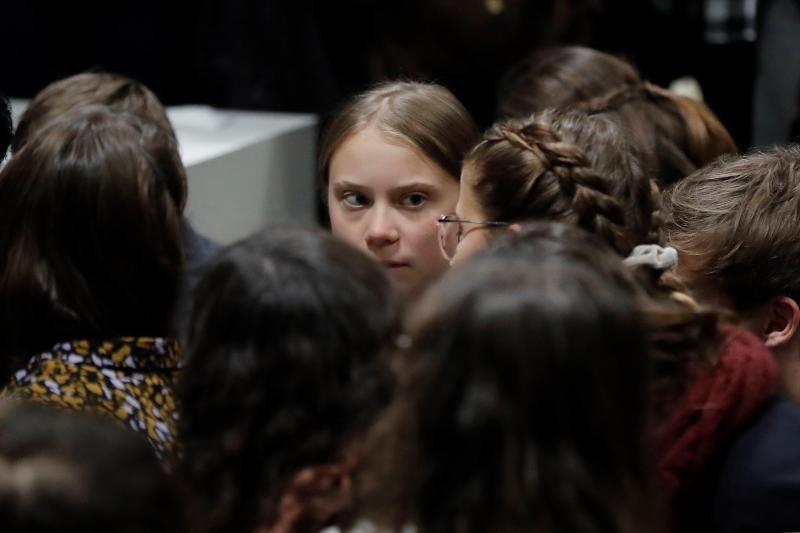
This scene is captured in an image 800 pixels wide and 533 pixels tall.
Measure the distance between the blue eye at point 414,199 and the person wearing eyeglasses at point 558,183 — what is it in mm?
383

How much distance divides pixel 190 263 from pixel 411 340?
0.97m

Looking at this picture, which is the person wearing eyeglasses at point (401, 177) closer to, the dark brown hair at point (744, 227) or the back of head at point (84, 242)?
the dark brown hair at point (744, 227)

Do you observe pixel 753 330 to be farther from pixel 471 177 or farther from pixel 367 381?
pixel 367 381

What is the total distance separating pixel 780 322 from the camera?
6.20ft

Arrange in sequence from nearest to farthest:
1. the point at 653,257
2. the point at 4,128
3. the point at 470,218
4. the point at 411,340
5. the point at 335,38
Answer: the point at 411,340, the point at 653,257, the point at 470,218, the point at 4,128, the point at 335,38

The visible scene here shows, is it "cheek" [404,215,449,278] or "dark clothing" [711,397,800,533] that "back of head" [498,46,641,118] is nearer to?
"cheek" [404,215,449,278]

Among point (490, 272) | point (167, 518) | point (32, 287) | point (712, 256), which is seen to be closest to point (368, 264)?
point (490, 272)

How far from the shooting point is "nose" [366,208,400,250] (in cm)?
227

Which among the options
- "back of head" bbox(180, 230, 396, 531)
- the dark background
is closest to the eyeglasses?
"back of head" bbox(180, 230, 396, 531)

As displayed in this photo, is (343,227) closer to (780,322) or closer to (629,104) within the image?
(629,104)

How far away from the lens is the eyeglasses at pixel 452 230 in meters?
1.84

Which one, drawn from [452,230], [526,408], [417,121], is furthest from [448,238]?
[526,408]

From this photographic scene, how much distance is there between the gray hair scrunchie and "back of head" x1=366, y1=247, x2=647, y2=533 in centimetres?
45

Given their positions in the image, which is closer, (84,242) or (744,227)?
(84,242)
